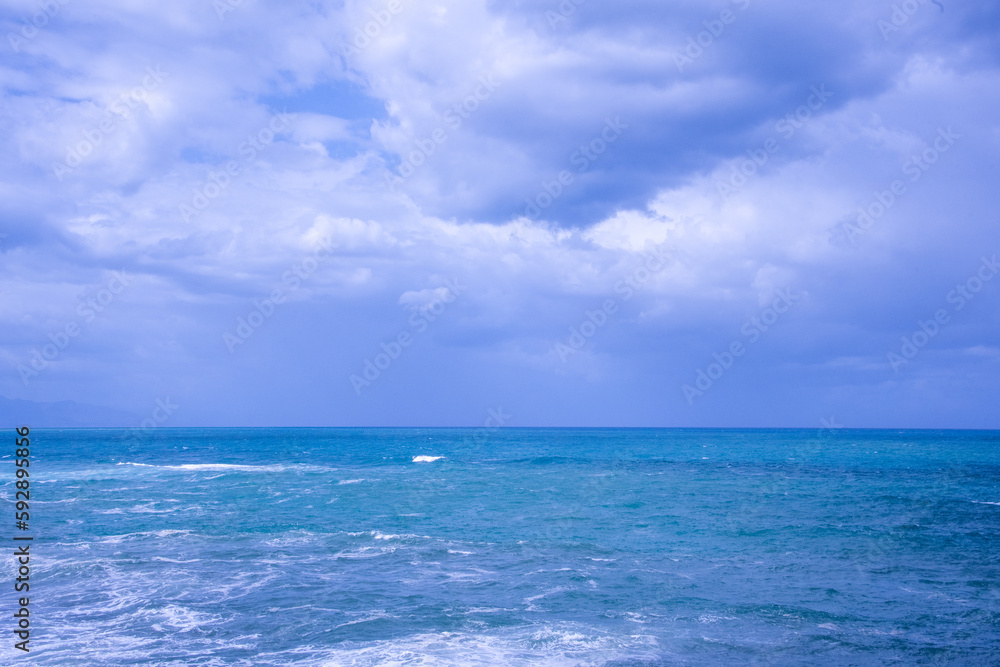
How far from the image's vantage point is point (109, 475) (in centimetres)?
4512

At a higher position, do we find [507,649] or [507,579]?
[507,649]

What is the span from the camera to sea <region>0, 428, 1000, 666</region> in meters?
11.7

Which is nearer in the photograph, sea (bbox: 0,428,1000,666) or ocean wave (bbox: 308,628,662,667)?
ocean wave (bbox: 308,628,662,667)

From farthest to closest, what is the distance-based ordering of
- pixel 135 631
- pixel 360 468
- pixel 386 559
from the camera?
pixel 360 468 < pixel 386 559 < pixel 135 631

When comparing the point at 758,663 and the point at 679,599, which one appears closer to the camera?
the point at 758,663

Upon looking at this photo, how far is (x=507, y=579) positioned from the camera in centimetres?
1634

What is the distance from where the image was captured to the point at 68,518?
83.0 ft

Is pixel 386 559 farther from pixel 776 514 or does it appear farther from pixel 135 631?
pixel 776 514

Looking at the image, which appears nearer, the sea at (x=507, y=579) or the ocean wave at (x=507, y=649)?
the ocean wave at (x=507, y=649)

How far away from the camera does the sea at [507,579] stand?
38.2 feet

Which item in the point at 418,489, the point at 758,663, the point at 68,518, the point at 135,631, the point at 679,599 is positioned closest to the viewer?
the point at 758,663

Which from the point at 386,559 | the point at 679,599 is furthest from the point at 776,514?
the point at 386,559

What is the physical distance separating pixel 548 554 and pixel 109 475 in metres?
37.5

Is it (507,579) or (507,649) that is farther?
(507,579)
